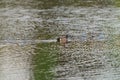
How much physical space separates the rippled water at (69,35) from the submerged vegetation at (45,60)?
0.59 ft

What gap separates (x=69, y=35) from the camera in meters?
22.8

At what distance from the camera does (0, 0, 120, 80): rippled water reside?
16.9 meters

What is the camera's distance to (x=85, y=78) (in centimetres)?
1598

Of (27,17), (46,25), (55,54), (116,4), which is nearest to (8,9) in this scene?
(27,17)

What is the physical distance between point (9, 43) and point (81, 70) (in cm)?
529

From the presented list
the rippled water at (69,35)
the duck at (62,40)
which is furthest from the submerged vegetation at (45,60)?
the duck at (62,40)

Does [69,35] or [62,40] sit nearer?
[62,40]

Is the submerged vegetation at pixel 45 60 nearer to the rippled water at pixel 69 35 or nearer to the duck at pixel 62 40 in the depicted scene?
the rippled water at pixel 69 35

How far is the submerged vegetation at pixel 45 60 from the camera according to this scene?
642 inches

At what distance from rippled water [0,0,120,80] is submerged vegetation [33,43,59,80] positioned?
7.1 inches

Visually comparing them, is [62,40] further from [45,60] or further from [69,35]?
[45,60]

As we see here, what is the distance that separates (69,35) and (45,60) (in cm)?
477

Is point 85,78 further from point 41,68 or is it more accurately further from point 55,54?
point 55,54

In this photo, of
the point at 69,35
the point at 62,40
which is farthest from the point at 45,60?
the point at 69,35
